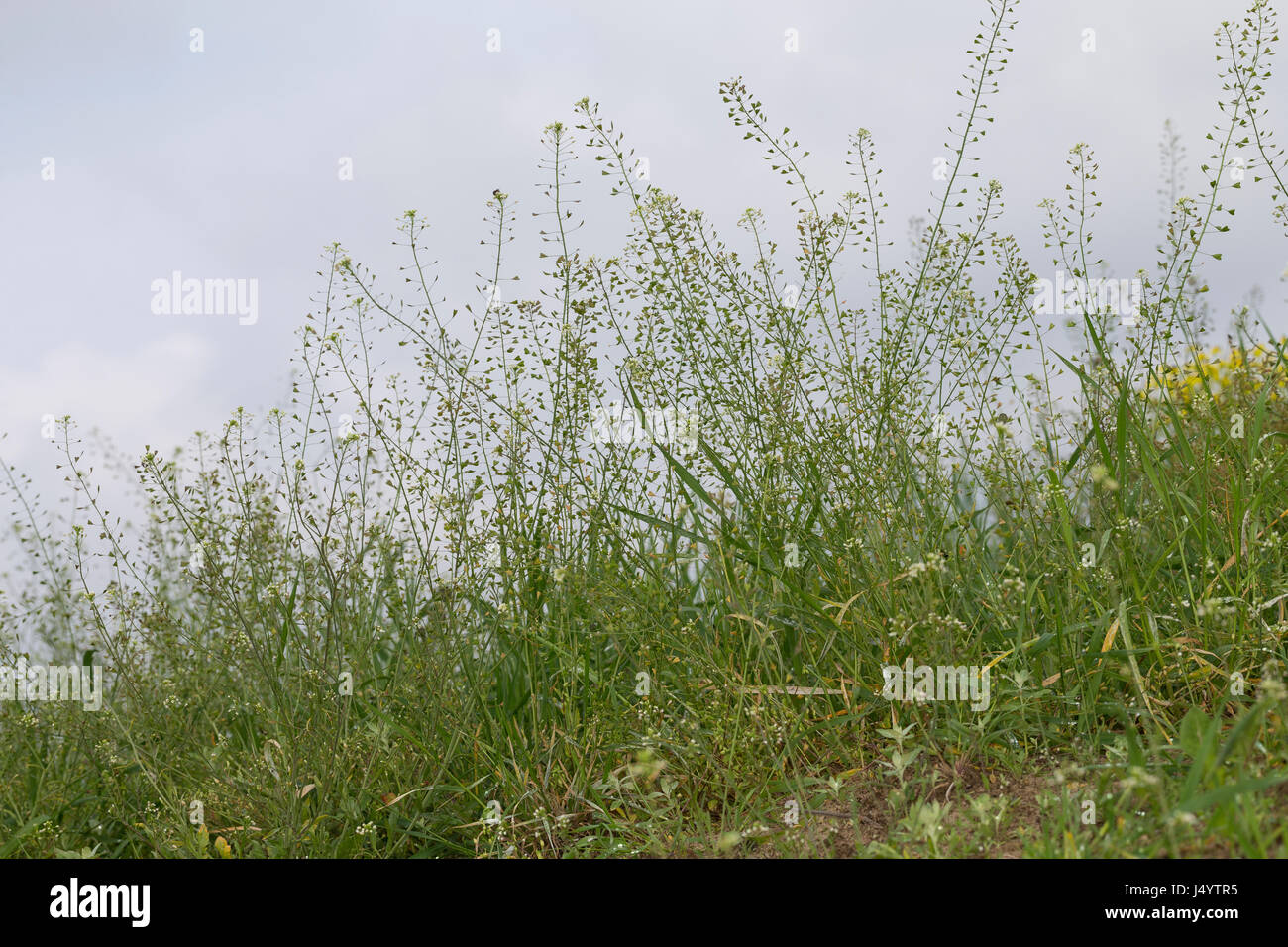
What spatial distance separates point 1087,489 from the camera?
346cm

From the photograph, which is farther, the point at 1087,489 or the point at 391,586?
the point at 391,586

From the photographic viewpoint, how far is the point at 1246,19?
3260 mm

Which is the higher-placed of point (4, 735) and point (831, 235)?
point (831, 235)

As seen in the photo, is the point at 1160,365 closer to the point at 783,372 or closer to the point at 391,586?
the point at 783,372

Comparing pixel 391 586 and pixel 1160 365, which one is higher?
pixel 1160 365
